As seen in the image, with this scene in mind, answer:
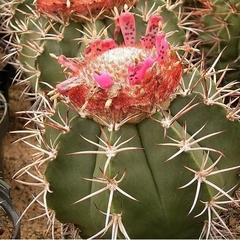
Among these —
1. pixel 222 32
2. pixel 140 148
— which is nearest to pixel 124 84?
pixel 140 148

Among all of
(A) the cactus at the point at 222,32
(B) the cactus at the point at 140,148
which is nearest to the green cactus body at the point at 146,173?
(B) the cactus at the point at 140,148

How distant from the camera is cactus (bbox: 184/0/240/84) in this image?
1.89 metres

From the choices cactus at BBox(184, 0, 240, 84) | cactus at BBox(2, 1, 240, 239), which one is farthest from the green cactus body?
cactus at BBox(184, 0, 240, 84)

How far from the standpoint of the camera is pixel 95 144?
1.16m

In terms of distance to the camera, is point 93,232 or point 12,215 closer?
point 93,232

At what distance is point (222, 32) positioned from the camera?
194 cm

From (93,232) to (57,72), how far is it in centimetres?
67

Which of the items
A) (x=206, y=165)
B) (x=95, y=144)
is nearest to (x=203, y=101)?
(x=206, y=165)

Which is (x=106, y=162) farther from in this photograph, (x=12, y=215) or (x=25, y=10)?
(x=25, y=10)

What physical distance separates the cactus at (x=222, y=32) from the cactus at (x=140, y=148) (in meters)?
0.61

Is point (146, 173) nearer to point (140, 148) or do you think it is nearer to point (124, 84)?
point (140, 148)

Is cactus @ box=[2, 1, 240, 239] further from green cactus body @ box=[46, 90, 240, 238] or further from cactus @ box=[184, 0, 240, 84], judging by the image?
cactus @ box=[184, 0, 240, 84]

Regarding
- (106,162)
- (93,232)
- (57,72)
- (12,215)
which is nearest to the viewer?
(106,162)

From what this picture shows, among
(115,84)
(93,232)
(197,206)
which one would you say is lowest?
(93,232)
